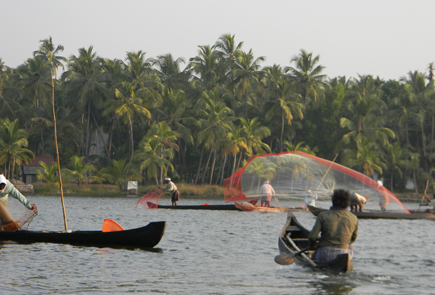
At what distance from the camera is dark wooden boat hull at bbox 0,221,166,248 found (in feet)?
52.4

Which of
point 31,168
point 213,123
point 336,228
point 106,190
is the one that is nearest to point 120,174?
point 106,190

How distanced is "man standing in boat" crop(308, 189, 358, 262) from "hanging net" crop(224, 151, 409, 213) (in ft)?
41.0

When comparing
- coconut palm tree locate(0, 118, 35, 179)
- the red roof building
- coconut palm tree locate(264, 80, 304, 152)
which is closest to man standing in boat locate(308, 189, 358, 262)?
coconut palm tree locate(0, 118, 35, 179)

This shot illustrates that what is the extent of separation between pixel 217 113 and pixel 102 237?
47.7 meters

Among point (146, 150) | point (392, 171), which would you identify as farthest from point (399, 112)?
point (146, 150)

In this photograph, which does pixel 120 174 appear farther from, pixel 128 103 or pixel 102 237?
pixel 102 237

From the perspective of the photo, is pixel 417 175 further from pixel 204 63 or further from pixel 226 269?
pixel 226 269

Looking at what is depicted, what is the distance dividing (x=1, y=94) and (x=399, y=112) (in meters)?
48.3

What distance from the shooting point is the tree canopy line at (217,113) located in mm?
64062

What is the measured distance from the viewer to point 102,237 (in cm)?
1606

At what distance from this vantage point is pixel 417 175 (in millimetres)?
70875

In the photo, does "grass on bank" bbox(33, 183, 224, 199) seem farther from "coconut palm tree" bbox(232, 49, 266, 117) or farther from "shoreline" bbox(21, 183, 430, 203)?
"coconut palm tree" bbox(232, 49, 266, 117)

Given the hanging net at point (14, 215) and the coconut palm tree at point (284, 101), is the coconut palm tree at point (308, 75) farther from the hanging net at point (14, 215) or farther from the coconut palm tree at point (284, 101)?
the hanging net at point (14, 215)

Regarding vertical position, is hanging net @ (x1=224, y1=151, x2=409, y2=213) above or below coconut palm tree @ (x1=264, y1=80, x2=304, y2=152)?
below
